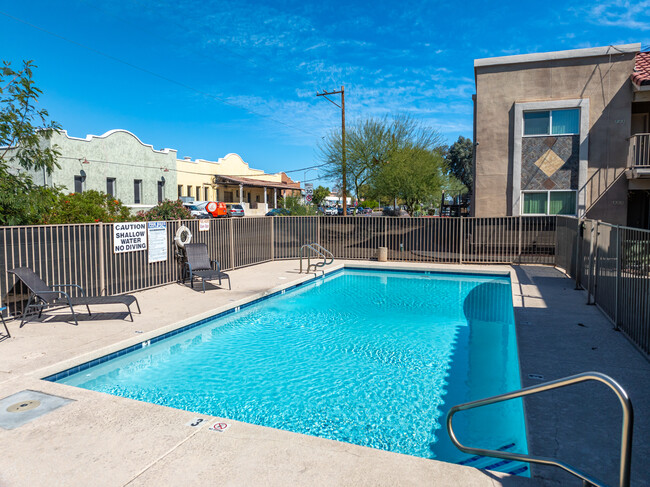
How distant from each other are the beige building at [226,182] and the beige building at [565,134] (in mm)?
28359

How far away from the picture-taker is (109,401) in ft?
15.8

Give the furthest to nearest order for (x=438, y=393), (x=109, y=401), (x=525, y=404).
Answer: (x=438, y=393) → (x=109, y=401) → (x=525, y=404)

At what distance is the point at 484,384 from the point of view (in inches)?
247

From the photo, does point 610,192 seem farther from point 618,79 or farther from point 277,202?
point 277,202

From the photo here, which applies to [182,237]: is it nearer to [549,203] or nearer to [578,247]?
[578,247]

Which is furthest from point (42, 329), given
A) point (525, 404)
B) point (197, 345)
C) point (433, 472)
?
point (525, 404)

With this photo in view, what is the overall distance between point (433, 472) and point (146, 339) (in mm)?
5313

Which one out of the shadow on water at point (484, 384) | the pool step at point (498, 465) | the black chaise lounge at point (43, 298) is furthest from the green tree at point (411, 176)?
the pool step at point (498, 465)

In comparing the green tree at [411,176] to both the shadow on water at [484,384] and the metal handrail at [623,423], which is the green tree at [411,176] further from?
the metal handrail at [623,423]

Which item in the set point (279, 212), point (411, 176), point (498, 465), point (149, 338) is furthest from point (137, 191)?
point (498, 465)

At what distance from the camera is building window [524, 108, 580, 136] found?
16.4 metres

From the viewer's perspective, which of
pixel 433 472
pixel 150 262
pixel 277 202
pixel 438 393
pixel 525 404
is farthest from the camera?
pixel 277 202

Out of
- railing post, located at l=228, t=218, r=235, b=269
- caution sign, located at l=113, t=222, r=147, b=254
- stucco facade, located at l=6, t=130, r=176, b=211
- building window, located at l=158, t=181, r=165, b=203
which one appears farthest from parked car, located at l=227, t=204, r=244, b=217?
caution sign, located at l=113, t=222, r=147, b=254

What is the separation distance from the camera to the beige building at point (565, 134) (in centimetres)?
1584
